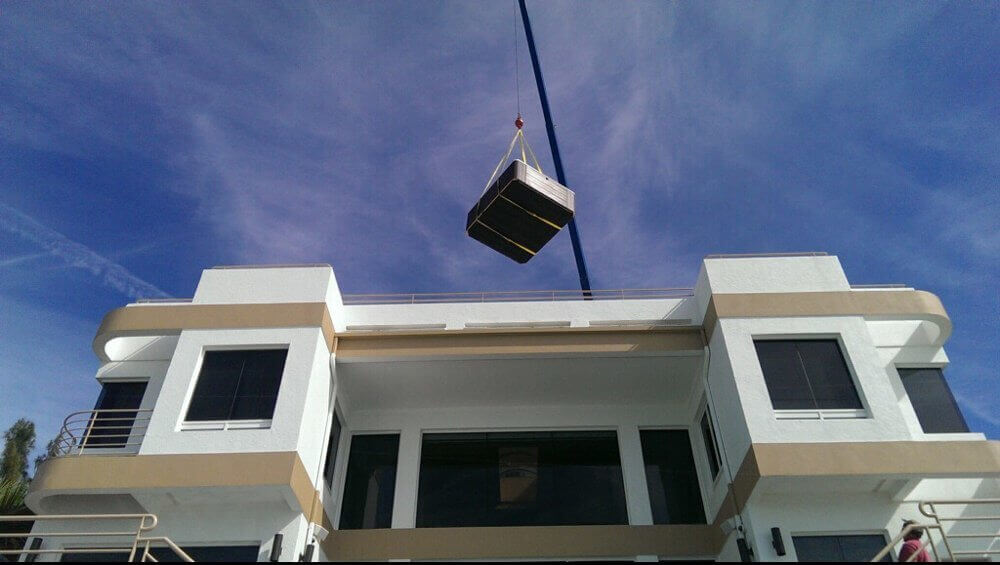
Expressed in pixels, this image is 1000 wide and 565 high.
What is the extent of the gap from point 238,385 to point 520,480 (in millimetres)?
5454

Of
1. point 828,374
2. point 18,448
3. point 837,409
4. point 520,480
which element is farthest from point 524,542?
point 18,448

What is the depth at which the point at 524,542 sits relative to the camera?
43.9 ft

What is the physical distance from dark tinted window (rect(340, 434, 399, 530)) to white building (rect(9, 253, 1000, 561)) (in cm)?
4

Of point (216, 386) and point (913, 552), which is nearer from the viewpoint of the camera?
point (913, 552)

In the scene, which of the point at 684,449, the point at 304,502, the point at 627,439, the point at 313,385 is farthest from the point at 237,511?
the point at 684,449

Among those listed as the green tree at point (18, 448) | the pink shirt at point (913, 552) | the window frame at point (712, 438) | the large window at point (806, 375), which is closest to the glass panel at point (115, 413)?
the window frame at point (712, 438)

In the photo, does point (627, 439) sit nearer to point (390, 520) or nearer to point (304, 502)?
point (390, 520)

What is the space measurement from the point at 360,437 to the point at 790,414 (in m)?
8.11

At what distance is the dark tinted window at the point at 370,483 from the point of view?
552 inches

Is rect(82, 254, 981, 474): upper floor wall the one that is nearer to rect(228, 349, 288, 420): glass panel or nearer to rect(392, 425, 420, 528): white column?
rect(228, 349, 288, 420): glass panel

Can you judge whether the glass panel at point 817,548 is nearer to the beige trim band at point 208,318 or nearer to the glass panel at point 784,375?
the glass panel at point 784,375

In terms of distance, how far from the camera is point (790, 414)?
11.9 meters

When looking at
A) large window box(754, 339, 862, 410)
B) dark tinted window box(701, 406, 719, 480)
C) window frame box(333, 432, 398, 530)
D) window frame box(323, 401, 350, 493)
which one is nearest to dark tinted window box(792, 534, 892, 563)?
large window box(754, 339, 862, 410)

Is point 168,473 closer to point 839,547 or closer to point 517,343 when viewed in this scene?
point 517,343
